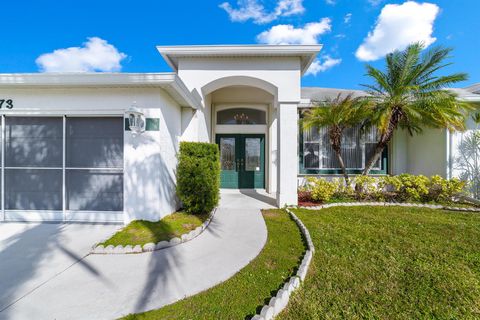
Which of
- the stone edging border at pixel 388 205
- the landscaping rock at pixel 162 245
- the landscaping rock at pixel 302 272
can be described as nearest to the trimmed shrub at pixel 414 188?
the stone edging border at pixel 388 205

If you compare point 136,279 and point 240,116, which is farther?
point 240,116

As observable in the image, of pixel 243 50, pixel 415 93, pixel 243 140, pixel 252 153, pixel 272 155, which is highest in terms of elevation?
pixel 243 50

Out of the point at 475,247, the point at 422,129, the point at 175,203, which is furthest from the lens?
the point at 422,129

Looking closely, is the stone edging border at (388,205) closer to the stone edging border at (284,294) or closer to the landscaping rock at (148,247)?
the stone edging border at (284,294)

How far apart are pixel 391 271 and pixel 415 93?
21.2 ft

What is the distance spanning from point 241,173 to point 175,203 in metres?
3.78

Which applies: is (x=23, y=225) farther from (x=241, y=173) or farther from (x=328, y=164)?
(x=328, y=164)

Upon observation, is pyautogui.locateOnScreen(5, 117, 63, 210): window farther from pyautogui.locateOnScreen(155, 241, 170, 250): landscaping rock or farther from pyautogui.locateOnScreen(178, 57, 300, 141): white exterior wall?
pyautogui.locateOnScreen(178, 57, 300, 141): white exterior wall

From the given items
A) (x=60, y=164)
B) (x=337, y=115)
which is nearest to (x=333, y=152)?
(x=337, y=115)

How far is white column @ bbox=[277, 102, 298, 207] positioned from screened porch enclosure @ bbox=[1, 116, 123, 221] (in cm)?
437

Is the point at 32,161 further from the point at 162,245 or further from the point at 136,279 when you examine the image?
the point at 136,279

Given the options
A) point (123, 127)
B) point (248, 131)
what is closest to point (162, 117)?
point (123, 127)

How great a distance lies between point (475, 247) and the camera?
11.8 ft

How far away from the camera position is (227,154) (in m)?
8.78
